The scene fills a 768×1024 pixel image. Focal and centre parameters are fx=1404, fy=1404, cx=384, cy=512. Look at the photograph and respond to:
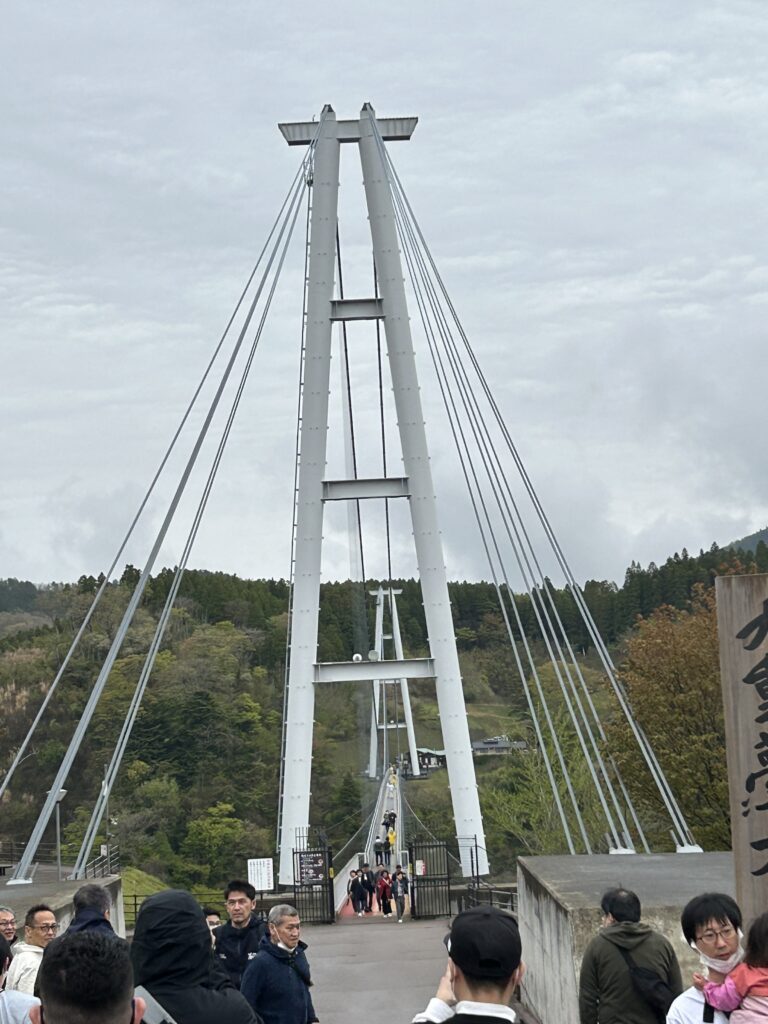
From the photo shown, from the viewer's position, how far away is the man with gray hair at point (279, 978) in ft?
16.0

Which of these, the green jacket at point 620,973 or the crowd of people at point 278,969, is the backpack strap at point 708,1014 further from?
the green jacket at point 620,973

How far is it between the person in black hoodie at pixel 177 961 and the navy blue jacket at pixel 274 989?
6.08ft

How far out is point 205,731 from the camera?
49875mm

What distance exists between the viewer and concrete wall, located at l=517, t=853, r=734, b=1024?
21.6ft

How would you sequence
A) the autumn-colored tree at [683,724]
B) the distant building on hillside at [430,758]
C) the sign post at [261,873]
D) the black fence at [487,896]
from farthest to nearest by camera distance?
the distant building on hillside at [430,758] < the autumn-colored tree at [683,724] < the sign post at [261,873] < the black fence at [487,896]

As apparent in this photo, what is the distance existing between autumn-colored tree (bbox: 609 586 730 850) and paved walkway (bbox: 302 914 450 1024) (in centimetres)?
579

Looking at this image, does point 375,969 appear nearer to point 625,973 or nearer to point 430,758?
point 625,973

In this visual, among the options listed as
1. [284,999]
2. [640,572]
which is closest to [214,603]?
[640,572]

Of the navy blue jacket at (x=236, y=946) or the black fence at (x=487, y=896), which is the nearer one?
the navy blue jacket at (x=236, y=946)

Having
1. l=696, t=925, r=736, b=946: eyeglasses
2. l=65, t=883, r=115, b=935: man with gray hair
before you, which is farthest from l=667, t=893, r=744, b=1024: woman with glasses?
l=65, t=883, r=115, b=935: man with gray hair

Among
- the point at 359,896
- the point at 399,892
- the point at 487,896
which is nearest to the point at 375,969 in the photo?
the point at 487,896

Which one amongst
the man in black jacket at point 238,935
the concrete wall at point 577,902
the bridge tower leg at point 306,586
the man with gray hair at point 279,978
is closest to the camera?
the man with gray hair at point 279,978

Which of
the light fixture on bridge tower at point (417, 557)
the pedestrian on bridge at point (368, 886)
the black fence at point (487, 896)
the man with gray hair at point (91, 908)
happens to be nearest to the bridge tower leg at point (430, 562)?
the light fixture on bridge tower at point (417, 557)

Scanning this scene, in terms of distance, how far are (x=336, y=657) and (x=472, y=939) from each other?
62087mm
